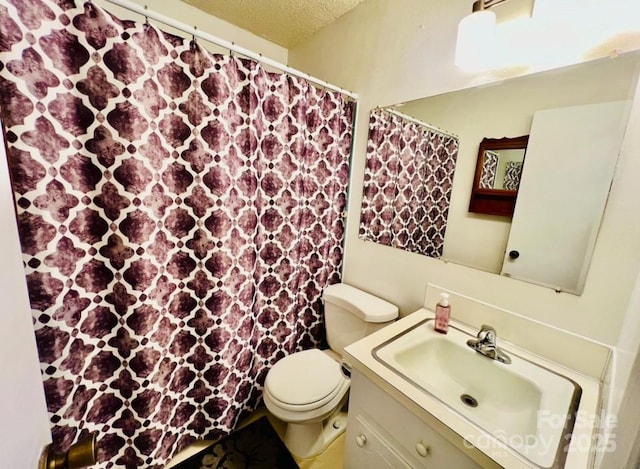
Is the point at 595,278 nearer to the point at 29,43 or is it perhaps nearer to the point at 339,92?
the point at 339,92

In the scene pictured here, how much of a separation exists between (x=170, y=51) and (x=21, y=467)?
4.00ft

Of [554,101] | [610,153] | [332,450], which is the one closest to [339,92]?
[554,101]

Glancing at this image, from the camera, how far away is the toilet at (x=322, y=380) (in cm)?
115

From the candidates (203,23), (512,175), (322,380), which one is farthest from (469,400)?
(203,23)

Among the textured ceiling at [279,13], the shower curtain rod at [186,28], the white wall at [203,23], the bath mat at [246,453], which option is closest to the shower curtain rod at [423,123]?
the shower curtain rod at [186,28]

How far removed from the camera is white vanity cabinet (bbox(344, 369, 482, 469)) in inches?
27.6

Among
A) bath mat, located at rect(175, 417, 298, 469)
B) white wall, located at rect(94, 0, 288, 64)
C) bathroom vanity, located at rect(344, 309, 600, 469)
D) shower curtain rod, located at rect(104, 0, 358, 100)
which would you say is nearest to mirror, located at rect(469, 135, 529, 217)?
bathroom vanity, located at rect(344, 309, 600, 469)

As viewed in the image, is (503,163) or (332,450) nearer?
(503,163)

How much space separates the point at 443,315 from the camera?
104cm

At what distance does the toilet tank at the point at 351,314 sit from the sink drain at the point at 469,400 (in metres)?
0.46

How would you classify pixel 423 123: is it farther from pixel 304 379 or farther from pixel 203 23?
pixel 203 23

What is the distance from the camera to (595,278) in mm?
819

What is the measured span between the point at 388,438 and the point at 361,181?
4.01 ft

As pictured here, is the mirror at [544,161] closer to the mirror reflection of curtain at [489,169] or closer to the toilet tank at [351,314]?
the mirror reflection of curtain at [489,169]
